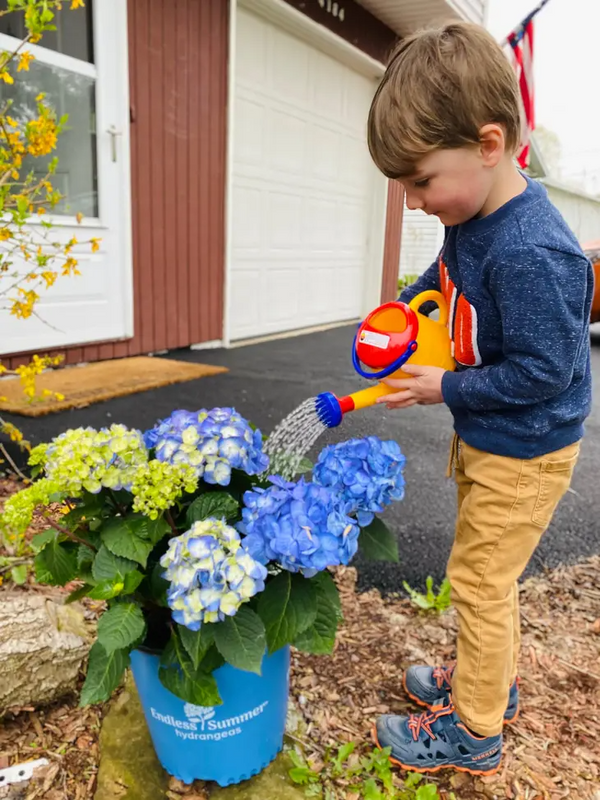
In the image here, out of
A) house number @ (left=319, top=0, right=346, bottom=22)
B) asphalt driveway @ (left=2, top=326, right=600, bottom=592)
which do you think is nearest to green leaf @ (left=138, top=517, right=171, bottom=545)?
asphalt driveway @ (left=2, top=326, right=600, bottom=592)

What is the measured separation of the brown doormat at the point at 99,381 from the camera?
340 centimetres

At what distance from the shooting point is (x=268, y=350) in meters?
5.70

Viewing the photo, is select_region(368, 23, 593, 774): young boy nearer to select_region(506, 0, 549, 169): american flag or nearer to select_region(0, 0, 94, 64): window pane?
select_region(0, 0, 94, 64): window pane

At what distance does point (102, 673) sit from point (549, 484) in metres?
0.92

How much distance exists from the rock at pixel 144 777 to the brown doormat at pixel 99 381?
2.05 metres

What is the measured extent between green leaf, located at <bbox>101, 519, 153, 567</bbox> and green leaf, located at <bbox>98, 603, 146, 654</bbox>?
0.27 feet

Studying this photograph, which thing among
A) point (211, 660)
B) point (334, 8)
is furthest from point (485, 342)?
point (334, 8)

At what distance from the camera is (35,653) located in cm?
142

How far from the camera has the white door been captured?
3.96 meters

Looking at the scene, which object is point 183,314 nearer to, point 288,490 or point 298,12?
point 298,12

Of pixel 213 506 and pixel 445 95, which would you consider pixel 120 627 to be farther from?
pixel 445 95

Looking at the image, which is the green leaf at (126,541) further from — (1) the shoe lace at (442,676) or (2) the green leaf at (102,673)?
(1) the shoe lace at (442,676)

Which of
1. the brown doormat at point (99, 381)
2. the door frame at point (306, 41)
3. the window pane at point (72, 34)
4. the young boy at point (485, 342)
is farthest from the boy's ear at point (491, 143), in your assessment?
the door frame at point (306, 41)

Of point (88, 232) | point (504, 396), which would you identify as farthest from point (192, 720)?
point (88, 232)
